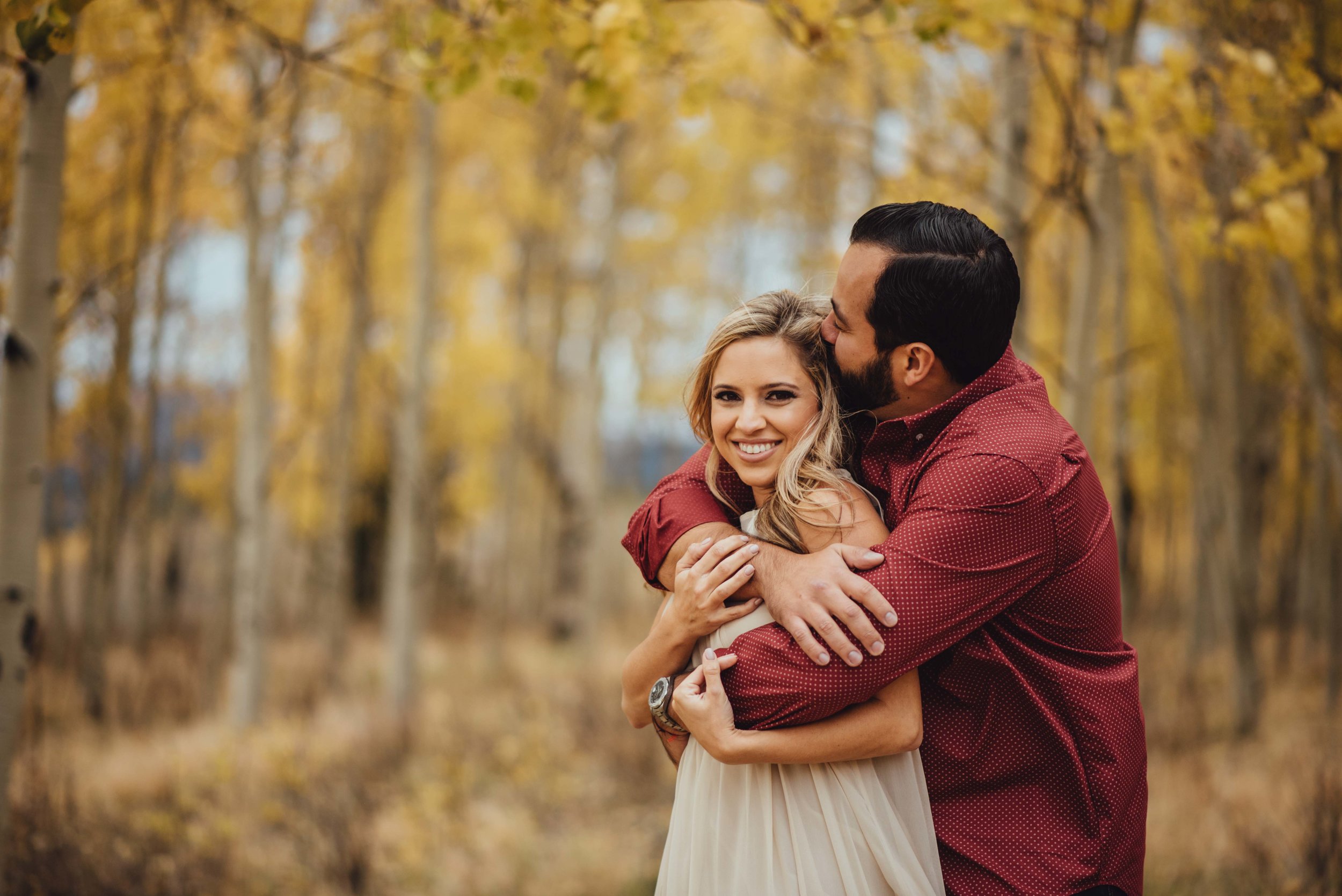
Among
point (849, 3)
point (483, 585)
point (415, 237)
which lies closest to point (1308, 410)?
point (849, 3)

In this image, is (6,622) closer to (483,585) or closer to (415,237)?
(415,237)

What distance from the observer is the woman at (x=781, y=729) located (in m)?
1.72

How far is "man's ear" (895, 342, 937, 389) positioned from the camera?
1819 millimetres

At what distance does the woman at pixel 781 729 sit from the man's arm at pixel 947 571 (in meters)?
0.09

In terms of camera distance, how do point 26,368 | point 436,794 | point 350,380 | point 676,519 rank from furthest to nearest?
point 350,380, point 436,794, point 26,368, point 676,519

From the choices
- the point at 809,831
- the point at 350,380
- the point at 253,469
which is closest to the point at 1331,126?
the point at 809,831

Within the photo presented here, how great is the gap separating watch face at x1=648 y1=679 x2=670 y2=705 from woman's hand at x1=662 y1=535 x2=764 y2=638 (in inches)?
4.0

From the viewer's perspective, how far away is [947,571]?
1612 mm

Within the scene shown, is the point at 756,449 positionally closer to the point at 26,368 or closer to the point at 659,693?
the point at 659,693

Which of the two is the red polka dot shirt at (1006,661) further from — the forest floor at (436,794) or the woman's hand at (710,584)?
the forest floor at (436,794)

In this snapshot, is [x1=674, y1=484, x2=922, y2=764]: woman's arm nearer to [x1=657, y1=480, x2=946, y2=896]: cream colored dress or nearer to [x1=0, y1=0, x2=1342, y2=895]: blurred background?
[x1=657, y1=480, x2=946, y2=896]: cream colored dress

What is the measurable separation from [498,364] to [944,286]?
8.54 m

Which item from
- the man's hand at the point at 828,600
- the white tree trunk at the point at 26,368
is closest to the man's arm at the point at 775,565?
the man's hand at the point at 828,600

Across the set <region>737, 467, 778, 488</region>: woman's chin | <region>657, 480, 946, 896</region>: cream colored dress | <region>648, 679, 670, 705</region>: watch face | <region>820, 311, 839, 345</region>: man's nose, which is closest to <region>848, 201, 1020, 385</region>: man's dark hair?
<region>820, 311, 839, 345</region>: man's nose
